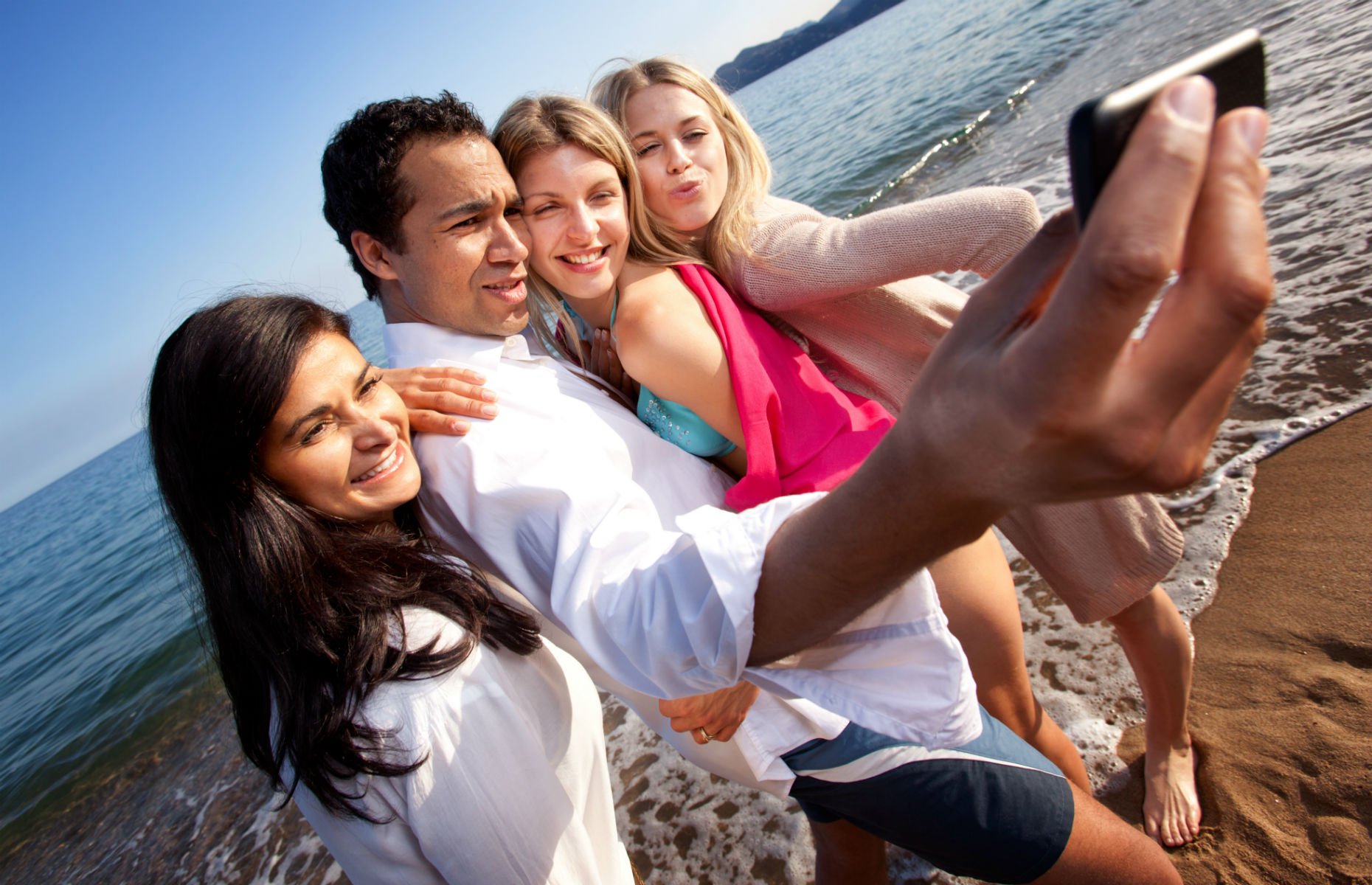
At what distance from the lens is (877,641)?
121 cm

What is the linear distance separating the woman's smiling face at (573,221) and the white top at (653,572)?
46 centimetres

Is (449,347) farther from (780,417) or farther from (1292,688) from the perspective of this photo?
(1292,688)

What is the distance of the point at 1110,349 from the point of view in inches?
25.1

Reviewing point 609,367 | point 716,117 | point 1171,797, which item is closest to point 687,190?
point 716,117

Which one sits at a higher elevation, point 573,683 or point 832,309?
point 832,309

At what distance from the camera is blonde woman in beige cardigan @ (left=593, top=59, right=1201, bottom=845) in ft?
6.68

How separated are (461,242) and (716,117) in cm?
130

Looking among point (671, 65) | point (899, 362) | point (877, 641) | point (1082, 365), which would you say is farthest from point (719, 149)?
point (1082, 365)

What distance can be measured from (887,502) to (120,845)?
25.2 ft

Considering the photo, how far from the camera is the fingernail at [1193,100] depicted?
63cm

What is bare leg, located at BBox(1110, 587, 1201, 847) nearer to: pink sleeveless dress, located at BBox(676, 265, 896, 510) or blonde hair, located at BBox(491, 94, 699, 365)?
pink sleeveless dress, located at BBox(676, 265, 896, 510)

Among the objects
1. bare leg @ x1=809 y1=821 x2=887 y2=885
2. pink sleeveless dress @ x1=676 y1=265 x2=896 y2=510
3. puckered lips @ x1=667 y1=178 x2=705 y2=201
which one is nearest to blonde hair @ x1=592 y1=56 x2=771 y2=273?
puckered lips @ x1=667 y1=178 x2=705 y2=201

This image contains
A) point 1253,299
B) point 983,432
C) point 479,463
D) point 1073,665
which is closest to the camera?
point 1253,299

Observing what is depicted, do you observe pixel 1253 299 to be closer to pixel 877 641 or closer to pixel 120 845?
pixel 877 641
